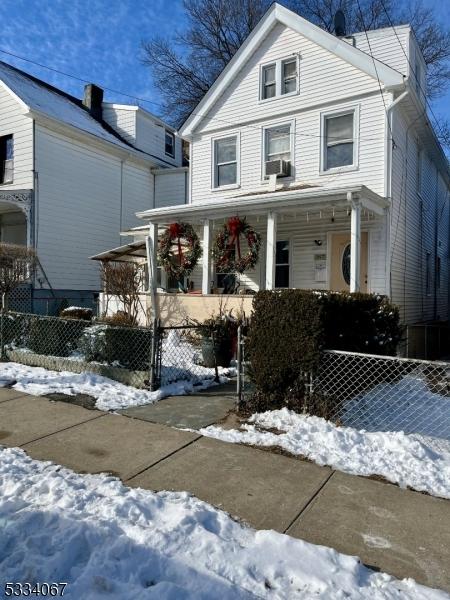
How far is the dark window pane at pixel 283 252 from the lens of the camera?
1245 cm

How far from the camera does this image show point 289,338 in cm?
505

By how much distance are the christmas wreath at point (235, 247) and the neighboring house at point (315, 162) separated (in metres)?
0.31

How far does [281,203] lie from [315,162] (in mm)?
2384

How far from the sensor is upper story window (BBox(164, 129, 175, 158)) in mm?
21469

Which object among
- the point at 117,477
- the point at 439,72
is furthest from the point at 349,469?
the point at 439,72

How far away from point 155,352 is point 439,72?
2298cm

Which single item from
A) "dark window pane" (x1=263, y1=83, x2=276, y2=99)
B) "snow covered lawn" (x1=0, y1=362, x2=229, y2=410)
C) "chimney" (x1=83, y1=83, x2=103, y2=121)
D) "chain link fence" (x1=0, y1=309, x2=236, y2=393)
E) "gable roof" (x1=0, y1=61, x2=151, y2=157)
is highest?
"chimney" (x1=83, y1=83, x2=103, y2=121)

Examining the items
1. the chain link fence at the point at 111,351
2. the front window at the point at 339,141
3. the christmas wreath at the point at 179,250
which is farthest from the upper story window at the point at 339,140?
the chain link fence at the point at 111,351

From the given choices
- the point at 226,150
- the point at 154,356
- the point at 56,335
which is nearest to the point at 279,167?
the point at 226,150

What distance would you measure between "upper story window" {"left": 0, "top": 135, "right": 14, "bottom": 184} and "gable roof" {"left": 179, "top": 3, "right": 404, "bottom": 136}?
651cm

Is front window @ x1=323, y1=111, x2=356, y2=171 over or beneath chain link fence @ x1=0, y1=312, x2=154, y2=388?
over

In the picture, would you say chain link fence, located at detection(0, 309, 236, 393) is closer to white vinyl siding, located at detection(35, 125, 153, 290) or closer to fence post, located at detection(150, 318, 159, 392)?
fence post, located at detection(150, 318, 159, 392)

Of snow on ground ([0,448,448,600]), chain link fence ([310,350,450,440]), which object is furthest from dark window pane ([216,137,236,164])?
snow on ground ([0,448,448,600])

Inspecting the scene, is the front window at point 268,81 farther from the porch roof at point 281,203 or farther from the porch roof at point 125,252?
the porch roof at point 125,252
